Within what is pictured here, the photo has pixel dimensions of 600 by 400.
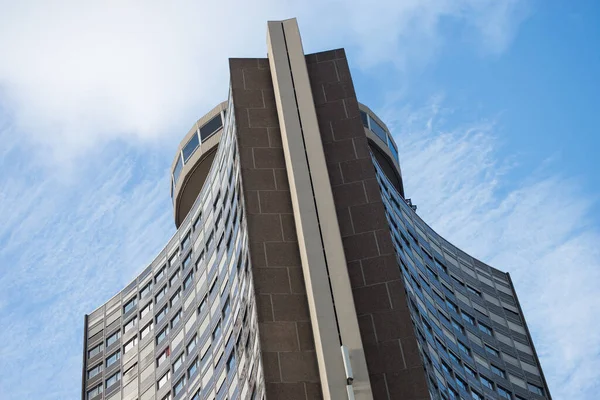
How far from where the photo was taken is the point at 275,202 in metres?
51.7

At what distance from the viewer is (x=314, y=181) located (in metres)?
50.9

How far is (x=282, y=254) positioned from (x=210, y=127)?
3972 centimetres

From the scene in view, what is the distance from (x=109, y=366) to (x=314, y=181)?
1705 inches

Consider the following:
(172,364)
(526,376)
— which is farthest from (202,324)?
(526,376)

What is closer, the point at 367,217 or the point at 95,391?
the point at 367,217

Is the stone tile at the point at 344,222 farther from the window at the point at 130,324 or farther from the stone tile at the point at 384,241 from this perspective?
the window at the point at 130,324

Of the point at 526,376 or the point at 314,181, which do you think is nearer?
the point at 314,181

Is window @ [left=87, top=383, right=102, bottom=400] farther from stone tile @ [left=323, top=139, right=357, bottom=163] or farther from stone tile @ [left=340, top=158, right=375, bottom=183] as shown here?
stone tile @ [left=340, top=158, right=375, bottom=183]

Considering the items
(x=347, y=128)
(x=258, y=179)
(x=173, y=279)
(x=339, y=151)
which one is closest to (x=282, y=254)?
(x=258, y=179)

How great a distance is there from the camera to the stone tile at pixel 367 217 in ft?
165

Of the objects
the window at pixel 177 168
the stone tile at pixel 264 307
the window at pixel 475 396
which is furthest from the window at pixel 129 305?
the stone tile at pixel 264 307

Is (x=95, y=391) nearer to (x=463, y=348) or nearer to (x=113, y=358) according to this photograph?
(x=113, y=358)

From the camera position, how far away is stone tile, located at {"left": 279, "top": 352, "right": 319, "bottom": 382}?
4497cm

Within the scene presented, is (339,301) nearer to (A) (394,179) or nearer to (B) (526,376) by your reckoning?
(B) (526,376)
